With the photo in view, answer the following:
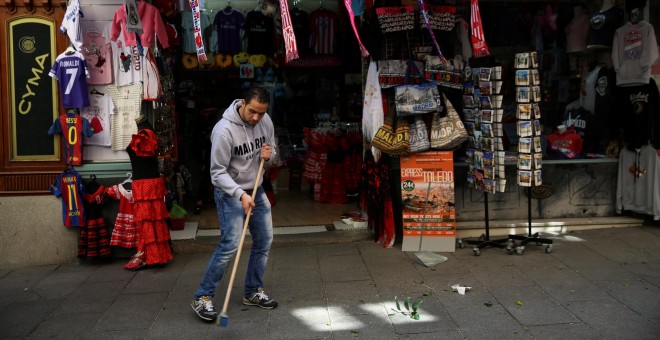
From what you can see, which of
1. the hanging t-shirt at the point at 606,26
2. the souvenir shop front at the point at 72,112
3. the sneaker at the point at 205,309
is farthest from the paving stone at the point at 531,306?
the hanging t-shirt at the point at 606,26

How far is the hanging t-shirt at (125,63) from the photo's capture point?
278 inches

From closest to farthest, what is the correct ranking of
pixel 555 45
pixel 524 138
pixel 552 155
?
pixel 524 138 < pixel 552 155 < pixel 555 45

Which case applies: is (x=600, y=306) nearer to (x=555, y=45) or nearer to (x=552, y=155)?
(x=552, y=155)

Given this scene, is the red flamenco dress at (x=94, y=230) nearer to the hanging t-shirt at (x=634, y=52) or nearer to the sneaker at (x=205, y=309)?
the sneaker at (x=205, y=309)

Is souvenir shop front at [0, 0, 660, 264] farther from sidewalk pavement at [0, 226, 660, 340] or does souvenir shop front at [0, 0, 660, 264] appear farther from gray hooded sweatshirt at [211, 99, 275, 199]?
gray hooded sweatshirt at [211, 99, 275, 199]

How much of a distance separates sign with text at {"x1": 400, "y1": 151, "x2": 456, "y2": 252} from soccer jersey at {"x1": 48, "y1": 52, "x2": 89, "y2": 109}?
11.9 feet

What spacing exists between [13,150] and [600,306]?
6239 mm

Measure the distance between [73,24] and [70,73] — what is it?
52 cm

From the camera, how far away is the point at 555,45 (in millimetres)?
8703

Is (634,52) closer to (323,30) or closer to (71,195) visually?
(323,30)

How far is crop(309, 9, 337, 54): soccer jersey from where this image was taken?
10.5 m

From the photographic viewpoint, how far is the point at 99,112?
7.12 meters

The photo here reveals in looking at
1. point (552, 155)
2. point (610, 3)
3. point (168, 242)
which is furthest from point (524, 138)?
point (168, 242)

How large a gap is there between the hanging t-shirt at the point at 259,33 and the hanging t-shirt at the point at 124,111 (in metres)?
3.74
